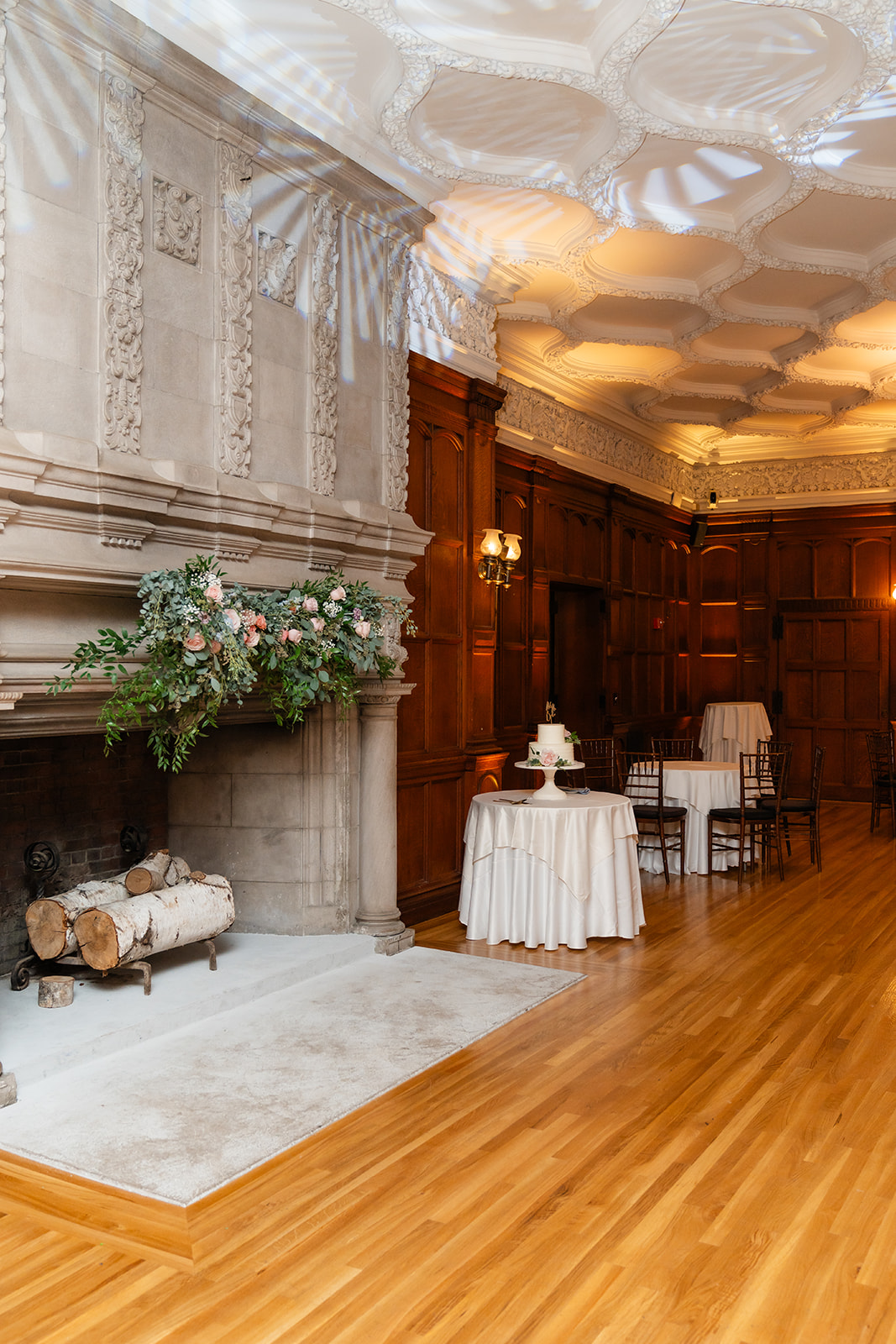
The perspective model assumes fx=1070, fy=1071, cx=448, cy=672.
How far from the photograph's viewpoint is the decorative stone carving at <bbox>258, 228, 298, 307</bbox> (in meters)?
5.07

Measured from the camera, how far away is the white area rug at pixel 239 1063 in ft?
11.4

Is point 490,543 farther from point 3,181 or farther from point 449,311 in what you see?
point 3,181

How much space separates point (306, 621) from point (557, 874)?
2.33 metres

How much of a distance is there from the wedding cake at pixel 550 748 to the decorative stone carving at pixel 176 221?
11.1 feet

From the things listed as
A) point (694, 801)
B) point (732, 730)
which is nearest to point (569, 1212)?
→ point (694, 801)

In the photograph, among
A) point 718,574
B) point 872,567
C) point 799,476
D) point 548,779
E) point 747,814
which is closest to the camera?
point 548,779

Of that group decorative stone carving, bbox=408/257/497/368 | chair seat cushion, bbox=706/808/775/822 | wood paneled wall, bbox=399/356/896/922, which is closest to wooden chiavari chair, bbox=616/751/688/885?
chair seat cushion, bbox=706/808/775/822

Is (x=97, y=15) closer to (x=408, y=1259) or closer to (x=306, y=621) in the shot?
(x=306, y=621)

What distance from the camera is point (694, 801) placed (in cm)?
862

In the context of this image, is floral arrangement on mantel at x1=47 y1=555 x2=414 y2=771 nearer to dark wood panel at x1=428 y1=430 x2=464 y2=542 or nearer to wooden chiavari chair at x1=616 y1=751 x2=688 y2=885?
dark wood panel at x1=428 y1=430 x2=464 y2=542

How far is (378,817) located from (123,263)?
3144mm

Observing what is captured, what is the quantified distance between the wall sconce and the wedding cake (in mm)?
1359

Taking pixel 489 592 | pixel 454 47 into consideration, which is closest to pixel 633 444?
pixel 489 592

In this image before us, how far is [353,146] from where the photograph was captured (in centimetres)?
550
